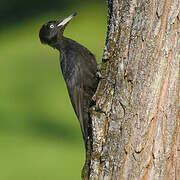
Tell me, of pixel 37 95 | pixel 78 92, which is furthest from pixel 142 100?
pixel 37 95

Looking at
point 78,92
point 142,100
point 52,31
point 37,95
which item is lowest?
point 37,95

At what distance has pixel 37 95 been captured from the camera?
12.8 m

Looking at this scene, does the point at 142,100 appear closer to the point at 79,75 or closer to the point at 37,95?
the point at 79,75

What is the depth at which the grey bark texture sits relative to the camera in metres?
3.71

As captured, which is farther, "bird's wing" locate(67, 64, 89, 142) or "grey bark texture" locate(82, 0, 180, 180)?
"bird's wing" locate(67, 64, 89, 142)

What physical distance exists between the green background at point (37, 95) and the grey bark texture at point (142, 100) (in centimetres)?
450

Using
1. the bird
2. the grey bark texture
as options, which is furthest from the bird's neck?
the grey bark texture

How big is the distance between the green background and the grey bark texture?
14.8 ft

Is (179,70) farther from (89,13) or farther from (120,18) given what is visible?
(89,13)

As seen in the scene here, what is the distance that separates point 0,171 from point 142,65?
223 inches

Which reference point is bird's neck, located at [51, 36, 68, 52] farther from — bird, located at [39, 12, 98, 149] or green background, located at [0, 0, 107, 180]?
green background, located at [0, 0, 107, 180]

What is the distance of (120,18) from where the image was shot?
400cm

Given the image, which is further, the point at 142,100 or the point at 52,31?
the point at 52,31

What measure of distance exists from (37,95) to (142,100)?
916 cm
